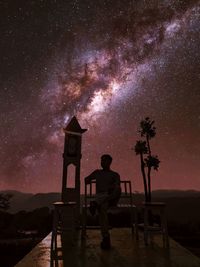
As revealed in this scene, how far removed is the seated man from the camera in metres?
5.32

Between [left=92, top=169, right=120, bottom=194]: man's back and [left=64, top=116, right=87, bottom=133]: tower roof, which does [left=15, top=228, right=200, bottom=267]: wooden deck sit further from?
[left=64, top=116, right=87, bottom=133]: tower roof

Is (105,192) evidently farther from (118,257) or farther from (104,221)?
(118,257)

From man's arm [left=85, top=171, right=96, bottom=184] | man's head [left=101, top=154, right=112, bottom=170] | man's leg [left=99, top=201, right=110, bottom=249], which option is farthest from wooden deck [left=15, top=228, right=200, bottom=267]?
man's head [left=101, top=154, right=112, bottom=170]

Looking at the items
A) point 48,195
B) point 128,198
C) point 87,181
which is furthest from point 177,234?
point 48,195

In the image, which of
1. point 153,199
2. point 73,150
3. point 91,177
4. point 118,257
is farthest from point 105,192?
point 153,199

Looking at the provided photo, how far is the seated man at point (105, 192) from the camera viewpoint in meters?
5.32

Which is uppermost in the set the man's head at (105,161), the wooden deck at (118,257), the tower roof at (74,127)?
the tower roof at (74,127)

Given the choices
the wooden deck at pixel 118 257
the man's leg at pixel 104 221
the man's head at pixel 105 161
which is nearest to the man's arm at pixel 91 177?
the man's head at pixel 105 161

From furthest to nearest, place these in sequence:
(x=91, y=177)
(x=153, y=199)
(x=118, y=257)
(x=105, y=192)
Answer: (x=153, y=199)
(x=91, y=177)
(x=105, y=192)
(x=118, y=257)

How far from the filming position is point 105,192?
551 centimetres

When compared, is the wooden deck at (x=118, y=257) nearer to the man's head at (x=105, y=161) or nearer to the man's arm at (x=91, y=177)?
the man's arm at (x=91, y=177)

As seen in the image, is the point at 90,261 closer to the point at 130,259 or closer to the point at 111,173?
the point at 130,259

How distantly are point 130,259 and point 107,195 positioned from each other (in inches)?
50.1

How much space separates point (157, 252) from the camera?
499 centimetres
